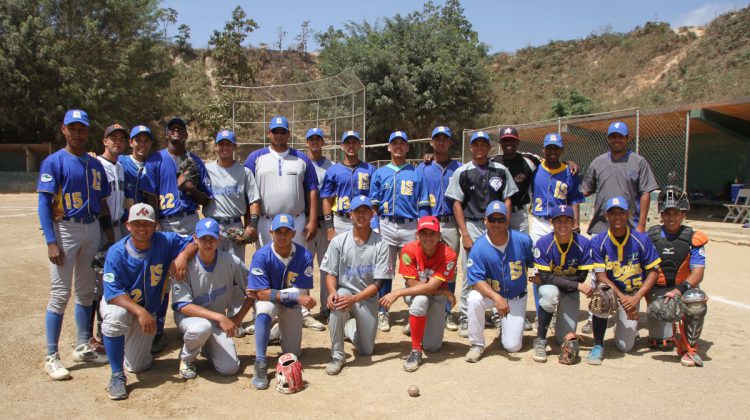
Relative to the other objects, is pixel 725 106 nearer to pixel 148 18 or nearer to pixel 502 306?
pixel 502 306

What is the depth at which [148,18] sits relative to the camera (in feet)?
82.6

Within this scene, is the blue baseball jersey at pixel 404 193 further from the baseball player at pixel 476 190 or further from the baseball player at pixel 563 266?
the baseball player at pixel 563 266

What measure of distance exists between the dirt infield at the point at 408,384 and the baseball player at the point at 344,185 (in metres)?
1.29

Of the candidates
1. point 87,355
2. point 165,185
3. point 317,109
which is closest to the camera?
point 87,355

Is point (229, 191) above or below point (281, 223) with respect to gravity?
above

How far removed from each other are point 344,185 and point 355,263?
4.34 ft

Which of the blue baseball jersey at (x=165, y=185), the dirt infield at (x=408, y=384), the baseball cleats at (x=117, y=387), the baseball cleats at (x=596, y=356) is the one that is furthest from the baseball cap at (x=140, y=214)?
the baseball cleats at (x=596, y=356)

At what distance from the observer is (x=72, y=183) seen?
14.0 ft

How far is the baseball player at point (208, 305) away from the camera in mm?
4133

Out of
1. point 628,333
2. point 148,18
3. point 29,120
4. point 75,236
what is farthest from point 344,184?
point 148,18

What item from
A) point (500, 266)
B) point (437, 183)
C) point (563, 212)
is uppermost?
point (437, 183)

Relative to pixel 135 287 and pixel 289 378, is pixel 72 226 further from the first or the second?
pixel 289 378

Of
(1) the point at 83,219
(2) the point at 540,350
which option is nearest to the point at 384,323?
(2) the point at 540,350

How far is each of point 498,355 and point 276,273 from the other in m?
2.12
